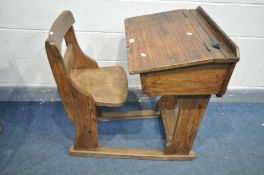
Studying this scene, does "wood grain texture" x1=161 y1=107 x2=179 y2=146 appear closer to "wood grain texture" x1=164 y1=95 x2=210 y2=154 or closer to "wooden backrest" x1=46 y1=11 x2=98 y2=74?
"wood grain texture" x1=164 y1=95 x2=210 y2=154

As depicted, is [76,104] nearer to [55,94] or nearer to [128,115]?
[128,115]

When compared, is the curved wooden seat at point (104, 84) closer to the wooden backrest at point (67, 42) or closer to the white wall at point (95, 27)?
the wooden backrest at point (67, 42)

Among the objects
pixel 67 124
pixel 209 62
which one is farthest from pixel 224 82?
pixel 67 124

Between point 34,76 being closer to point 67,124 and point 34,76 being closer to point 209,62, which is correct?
point 67,124

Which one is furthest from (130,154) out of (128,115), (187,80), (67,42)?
(67,42)

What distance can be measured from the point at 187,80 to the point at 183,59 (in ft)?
0.36

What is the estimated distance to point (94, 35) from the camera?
1569 mm

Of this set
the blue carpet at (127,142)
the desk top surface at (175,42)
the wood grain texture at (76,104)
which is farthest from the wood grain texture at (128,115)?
the desk top surface at (175,42)

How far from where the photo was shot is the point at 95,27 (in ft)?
5.03

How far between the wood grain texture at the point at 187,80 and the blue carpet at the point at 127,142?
1.94 ft

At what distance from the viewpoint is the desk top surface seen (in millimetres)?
919

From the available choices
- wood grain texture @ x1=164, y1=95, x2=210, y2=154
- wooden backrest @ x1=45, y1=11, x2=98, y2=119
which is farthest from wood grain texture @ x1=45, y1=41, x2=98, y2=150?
wood grain texture @ x1=164, y1=95, x2=210, y2=154

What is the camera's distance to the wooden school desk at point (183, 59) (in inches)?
36.7

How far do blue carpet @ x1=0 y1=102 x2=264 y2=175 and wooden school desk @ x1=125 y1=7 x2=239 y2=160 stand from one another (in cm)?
28
